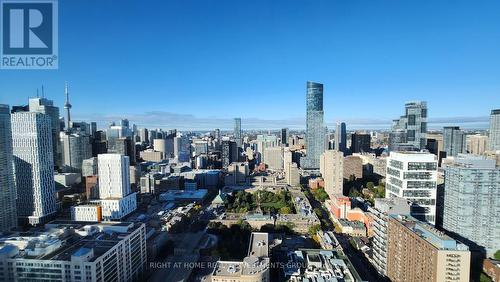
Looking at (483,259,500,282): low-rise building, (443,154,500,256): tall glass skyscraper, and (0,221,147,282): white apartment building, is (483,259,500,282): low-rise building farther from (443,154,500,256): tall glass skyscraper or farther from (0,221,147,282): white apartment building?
(0,221,147,282): white apartment building

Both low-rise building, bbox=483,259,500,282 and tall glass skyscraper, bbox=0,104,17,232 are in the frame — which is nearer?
low-rise building, bbox=483,259,500,282

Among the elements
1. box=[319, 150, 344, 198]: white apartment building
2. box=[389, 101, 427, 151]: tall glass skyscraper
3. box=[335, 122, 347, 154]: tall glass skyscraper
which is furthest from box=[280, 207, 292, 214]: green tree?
box=[335, 122, 347, 154]: tall glass skyscraper

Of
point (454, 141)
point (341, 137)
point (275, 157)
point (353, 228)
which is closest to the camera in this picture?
point (353, 228)

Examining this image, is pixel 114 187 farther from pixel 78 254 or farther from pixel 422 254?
pixel 422 254

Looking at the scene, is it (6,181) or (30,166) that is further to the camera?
(30,166)

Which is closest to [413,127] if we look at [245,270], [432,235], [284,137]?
[432,235]

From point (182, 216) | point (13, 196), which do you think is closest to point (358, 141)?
point (182, 216)
